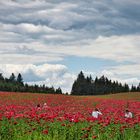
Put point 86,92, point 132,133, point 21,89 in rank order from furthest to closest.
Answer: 1. point 86,92
2. point 21,89
3. point 132,133

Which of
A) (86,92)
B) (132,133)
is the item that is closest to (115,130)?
(132,133)

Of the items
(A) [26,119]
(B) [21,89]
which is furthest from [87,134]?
(B) [21,89]

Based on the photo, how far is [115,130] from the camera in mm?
16266

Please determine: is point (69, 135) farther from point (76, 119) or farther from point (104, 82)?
point (104, 82)

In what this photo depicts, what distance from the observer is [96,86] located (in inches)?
5728

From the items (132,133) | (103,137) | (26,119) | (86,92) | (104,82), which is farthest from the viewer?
(104,82)

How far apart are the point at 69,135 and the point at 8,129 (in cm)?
211

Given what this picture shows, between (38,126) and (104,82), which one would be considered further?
(104,82)

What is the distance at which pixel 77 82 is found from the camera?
472 ft

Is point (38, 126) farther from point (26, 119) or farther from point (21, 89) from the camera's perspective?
point (21, 89)

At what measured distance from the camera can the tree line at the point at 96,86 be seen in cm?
13845

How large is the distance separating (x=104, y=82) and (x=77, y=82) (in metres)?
11.8

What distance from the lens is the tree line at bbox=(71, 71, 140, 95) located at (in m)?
138

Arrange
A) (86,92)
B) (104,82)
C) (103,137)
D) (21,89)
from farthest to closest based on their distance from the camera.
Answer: (104,82), (86,92), (21,89), (103,137)
